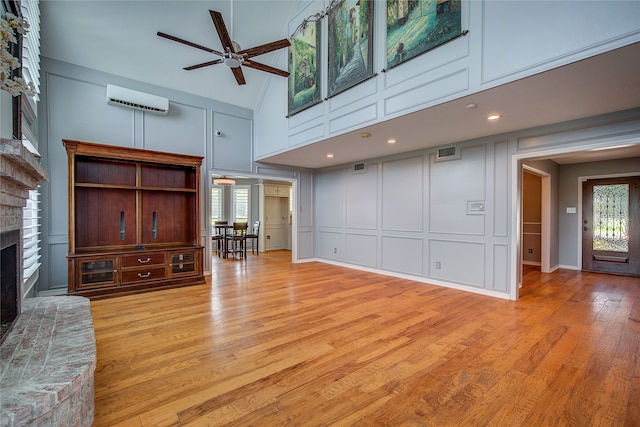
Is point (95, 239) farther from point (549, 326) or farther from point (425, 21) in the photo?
point (549, 326)

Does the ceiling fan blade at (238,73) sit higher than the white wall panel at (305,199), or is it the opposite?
the ceiling fan blade at (238,73)

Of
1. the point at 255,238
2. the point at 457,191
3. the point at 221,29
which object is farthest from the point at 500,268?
the point at 255,238

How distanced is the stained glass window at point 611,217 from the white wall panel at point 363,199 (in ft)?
15.3

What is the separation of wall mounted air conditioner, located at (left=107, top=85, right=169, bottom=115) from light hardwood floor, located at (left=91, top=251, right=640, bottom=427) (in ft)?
10.2

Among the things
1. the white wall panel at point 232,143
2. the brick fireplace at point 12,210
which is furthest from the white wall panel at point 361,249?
the brick fireplace at point 12,210

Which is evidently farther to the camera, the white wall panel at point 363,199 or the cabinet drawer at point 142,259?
the white wall panel at point 363,199

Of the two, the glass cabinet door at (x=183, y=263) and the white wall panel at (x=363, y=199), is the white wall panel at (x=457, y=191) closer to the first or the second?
the white wall panel at (x=363, y=199)

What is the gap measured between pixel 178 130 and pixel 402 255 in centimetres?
485

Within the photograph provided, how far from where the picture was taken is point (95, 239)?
180 inches

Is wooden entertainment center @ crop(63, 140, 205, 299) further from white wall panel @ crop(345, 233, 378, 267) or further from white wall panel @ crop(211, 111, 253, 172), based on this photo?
white wall panel @ crop(345, 233, 378, 267)

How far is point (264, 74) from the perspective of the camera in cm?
591

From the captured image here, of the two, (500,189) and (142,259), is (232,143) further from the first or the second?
(500,189)

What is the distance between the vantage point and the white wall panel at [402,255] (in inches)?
213

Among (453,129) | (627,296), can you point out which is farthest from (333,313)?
(627,296)
